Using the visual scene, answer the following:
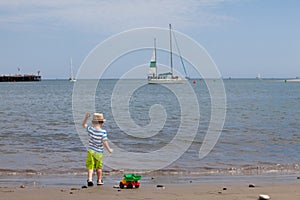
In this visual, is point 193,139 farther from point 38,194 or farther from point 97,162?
point 38,194

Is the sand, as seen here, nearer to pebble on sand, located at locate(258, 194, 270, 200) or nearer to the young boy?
pebble on sand, located at locate(258, 194, 270, 200)

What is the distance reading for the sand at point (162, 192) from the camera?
906 cm

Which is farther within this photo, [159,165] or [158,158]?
[158,158]

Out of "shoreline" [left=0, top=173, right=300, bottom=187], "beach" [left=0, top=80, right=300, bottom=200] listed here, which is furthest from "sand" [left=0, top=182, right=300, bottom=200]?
"shoreline" [left=0, top=173, right=300, bottom=187]

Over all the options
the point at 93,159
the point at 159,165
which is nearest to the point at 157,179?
the point at 93,159

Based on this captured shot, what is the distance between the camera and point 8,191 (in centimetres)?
977

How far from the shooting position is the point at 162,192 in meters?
9.66

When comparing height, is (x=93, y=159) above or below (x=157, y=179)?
above

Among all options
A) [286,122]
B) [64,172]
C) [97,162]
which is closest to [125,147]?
[64,172]

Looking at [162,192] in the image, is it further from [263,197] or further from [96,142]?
[263,197]

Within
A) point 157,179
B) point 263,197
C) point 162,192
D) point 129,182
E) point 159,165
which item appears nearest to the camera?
point 263,197

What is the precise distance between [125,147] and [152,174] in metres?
5.28

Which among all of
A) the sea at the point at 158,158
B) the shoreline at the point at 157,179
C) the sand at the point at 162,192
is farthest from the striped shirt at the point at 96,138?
the sea at the point at 158,158

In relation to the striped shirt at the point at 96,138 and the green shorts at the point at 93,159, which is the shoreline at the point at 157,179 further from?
the striped shirt at the point at 96,138
